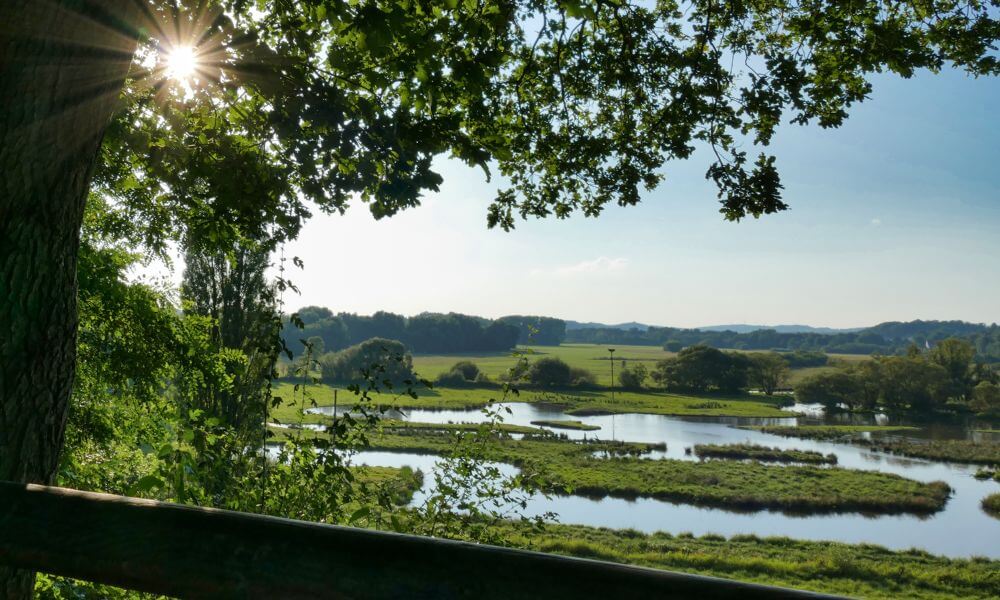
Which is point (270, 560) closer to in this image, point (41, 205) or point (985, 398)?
point (41, 205)

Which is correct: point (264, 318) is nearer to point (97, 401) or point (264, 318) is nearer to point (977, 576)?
point (97, 401)

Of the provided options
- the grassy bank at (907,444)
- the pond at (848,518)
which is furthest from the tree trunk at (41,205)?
the grassy bank at (907,444)

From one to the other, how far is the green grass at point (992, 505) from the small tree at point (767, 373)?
6270 cm

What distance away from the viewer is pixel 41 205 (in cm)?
196

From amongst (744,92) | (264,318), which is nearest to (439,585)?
(264,318)

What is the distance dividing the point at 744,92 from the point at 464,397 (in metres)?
78.9

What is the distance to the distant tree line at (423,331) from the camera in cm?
10794

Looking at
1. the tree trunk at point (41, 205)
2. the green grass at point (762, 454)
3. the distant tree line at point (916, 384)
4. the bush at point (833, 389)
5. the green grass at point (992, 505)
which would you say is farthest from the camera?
the bush at point (833, 389)

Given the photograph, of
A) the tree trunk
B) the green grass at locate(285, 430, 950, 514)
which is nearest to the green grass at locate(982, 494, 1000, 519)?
the green grass at locate(285, 430, 950, 514)

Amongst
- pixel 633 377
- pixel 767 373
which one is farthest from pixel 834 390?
pixel 633 377

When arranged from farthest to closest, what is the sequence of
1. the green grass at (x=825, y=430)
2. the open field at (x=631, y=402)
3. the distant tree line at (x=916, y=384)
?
the distant tree line at (x=916, y=384), the open field at (x=631, y=402), the green grass at (x=825, y=430)

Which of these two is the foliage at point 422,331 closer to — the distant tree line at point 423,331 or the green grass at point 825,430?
the distant tree line at point 423,331

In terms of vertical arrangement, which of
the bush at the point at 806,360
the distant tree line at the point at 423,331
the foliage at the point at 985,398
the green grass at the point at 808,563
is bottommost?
the green grass at the point at 808,563

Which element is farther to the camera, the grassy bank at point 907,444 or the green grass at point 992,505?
the grassy bank at point 907,444
